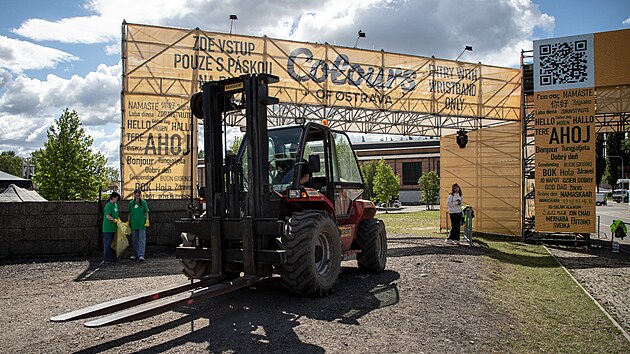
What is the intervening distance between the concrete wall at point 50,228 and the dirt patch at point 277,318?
104 inches

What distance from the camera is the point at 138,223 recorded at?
11766mm

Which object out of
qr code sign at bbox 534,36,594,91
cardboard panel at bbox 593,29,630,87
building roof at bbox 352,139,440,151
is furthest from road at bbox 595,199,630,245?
building roof at bbox 352,139,440,151

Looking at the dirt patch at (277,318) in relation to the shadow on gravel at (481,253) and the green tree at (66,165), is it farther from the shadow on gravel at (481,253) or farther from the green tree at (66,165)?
the green tree at (66,165)

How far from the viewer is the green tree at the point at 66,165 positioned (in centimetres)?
2497

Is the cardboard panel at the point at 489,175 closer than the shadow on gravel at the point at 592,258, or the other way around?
the shadow on gravel at the point at 592,258

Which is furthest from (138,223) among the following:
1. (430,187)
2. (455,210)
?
(430,187)

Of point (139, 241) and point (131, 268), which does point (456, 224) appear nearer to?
point (139, 241)

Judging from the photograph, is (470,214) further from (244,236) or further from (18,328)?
(18,328)

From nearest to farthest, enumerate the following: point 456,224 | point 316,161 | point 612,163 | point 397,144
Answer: point 316,161 < point 456,224 < point 397,144 < point 612,163

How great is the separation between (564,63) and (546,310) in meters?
11.3

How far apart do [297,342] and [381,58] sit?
1330 cm

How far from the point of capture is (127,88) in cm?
1352

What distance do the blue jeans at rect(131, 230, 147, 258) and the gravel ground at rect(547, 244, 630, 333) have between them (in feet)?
31.2

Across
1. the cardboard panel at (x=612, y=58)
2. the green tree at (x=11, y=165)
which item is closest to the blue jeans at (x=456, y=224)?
the cardboard panel at (x=612, y=58)
